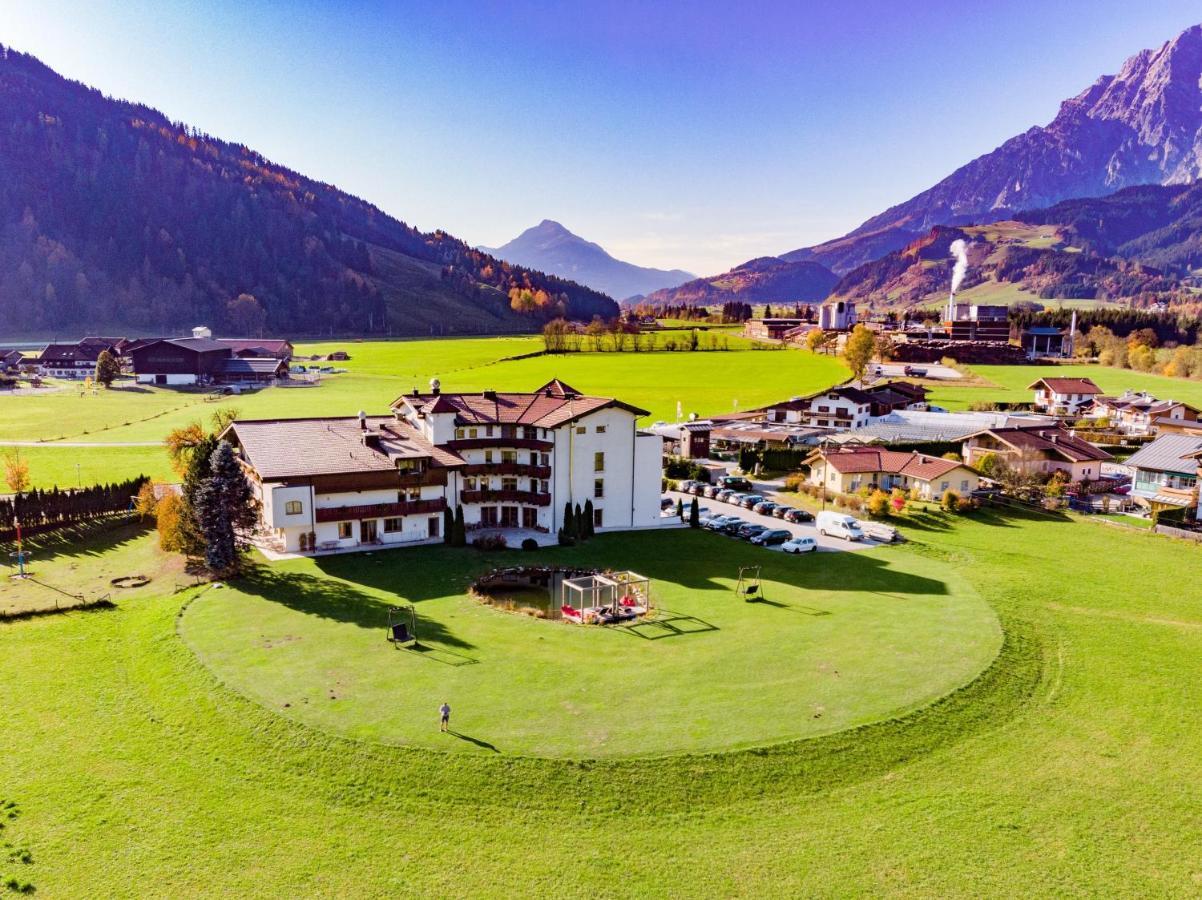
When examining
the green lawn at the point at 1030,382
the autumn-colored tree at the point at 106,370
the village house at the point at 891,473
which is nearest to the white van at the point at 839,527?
the village house at the point at 891,473

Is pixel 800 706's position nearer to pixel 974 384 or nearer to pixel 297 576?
pixel 297 576

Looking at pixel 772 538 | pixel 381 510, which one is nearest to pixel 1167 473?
pixel 772 538

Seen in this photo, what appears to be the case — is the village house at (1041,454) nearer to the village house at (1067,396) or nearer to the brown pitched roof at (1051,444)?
the brown pitched roof at (1051,444)

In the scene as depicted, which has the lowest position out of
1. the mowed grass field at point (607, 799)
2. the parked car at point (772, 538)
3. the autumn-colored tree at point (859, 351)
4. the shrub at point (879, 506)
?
the mowed grass field at point (607, 799)

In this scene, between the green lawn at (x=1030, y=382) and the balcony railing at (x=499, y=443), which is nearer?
the balcony railing at (x=499, y=443)

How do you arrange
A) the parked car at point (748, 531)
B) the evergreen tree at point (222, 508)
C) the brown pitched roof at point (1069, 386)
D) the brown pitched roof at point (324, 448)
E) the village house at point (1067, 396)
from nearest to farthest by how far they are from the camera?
the evergreen tree at point (222, 508)
the brown pitched roof at point (324, 448)
the parked car at point (748, 531)
the village house at point (1067, 396)
the brown pitched roof at point (1069, 386)

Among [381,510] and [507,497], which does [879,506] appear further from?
[381,510]

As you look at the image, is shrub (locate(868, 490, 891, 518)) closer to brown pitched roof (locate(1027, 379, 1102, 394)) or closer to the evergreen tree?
the evergreen tree

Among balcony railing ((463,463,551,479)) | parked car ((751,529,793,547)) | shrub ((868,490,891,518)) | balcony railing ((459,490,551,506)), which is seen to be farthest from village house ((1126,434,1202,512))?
balcony railing ((463,463,551,479))
